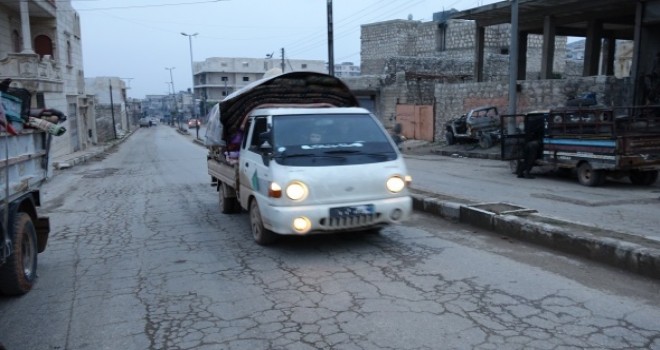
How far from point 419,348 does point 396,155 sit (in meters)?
3.20

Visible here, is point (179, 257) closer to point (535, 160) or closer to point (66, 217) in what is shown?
point (66, 217)

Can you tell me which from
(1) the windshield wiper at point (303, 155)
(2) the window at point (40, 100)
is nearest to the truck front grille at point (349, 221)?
(1) the windshield wiper at point (303, 155)

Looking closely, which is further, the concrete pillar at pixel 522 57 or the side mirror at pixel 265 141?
the concrete pillar at pixel 522 57

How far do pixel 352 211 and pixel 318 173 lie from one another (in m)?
0.58

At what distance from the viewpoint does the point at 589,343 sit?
3.74m

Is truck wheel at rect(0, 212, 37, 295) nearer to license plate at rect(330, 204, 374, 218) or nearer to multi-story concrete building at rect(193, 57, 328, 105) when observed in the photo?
license plate at rect(330, 204, 374, 218)

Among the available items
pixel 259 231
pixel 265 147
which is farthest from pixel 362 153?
pixel 259 231

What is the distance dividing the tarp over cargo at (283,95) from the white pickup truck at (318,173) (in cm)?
61

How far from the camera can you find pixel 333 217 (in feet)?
19.4

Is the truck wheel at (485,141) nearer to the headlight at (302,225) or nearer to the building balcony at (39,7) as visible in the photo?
the headlight at (302,225)

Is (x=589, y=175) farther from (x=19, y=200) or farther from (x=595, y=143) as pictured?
(x=19, y=200)

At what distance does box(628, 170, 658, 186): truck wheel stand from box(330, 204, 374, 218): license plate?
8.90 metres

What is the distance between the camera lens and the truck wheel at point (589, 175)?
12.1m

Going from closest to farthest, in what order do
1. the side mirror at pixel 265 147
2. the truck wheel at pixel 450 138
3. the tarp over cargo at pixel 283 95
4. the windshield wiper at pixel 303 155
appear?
the windshield wiper at pixel 303 155 < the side mirror at pixel 265 147 < the tarp over cargo at pixel 283 95 < the truck wheel at pixel 450 138
